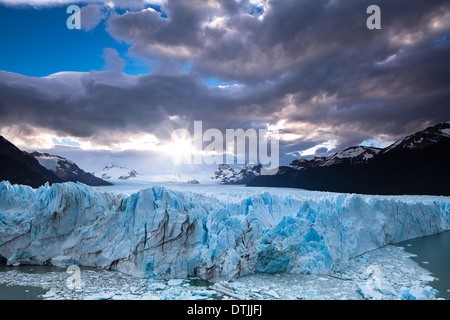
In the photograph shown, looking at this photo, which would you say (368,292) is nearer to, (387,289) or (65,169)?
(387,289)

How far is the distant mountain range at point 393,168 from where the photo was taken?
45.6 metres

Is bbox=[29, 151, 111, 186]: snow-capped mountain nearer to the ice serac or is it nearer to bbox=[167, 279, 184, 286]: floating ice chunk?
the ice serac

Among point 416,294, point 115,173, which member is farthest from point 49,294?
point 115,173

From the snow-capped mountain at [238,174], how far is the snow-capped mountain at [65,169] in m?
83.9

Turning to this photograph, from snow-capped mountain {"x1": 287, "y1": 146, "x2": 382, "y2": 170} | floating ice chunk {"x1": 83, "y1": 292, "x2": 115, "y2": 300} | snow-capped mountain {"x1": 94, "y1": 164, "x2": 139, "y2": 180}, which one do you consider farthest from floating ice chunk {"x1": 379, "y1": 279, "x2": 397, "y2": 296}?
snow-capped mountain {"x1": 94, "y1": 164, "x2": 139, "y2": 180}

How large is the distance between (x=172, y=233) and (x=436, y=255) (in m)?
14.8

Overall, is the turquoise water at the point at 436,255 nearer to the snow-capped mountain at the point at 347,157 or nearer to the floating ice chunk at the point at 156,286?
the floating ice chunk at the point at 156,286

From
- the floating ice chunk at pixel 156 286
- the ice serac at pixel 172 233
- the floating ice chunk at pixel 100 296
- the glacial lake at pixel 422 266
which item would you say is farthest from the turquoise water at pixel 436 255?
the floating ice chunk at pixel 100 296

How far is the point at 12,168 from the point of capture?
4050cm
